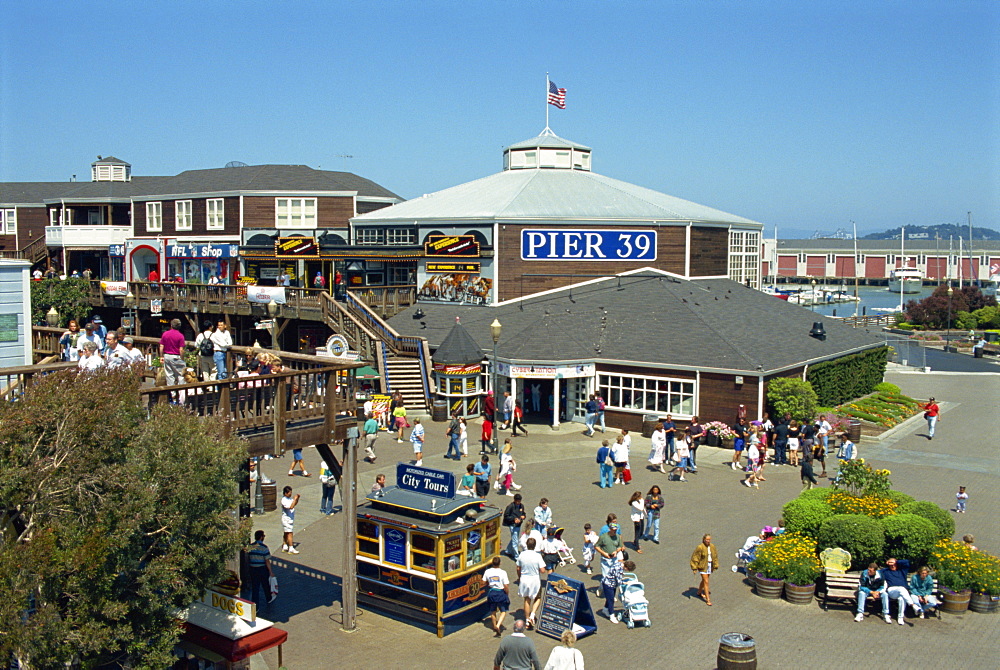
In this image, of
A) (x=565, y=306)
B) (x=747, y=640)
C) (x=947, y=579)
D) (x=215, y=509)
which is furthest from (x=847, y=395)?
(x=215, y=509)

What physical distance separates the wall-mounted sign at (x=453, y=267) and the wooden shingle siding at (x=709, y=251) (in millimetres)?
10166

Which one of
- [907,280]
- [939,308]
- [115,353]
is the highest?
[115,353]

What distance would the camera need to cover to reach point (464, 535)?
1602 cm

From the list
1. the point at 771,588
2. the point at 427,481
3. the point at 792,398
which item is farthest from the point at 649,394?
the point at 427,481

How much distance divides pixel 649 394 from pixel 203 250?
27898 millimetres

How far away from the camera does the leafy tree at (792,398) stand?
30.8 m

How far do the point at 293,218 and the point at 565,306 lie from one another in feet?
63.6

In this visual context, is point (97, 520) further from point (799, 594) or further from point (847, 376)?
point (847, 376)

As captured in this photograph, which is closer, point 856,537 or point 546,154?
point 856,537

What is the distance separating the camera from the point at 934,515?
18500 mm

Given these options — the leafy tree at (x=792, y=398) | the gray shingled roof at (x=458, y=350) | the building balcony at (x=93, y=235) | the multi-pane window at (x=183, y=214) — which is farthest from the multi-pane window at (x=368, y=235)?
the leafy tree at (x=792, y=398)

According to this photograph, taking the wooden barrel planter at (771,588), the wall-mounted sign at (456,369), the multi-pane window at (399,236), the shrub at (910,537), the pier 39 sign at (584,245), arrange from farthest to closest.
Answer: the multi-pane window at (399,236)
the pier 39 sign at (584,245)
the wall-mounted sign at (456,369)
the wooden barrel planter at (771,588)
the shrub at (910,537)

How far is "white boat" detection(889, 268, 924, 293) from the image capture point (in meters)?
152

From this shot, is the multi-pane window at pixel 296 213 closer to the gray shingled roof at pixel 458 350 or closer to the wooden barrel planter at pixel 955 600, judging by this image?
the gray shingled roof at pixel 458 350
